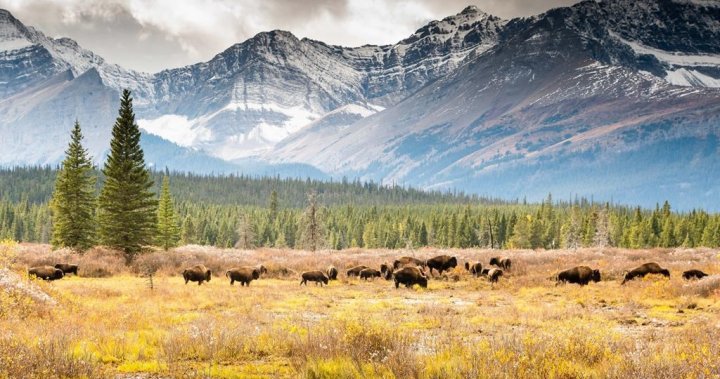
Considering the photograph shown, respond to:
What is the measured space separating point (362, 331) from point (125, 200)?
35.1 meters

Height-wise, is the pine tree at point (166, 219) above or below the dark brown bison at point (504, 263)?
above

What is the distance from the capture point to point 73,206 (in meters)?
47.6

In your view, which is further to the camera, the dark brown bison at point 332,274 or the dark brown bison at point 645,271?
the dark brown bison at point 332,274

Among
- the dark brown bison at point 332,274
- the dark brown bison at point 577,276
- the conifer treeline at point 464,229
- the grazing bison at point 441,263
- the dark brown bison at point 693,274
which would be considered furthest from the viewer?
the conifer treeline at point 464,229

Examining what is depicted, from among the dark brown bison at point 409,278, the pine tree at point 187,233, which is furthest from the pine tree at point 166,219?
the dark brown bison at point 409,278

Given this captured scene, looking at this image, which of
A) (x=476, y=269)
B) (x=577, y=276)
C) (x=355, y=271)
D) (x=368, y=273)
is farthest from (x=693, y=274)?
(x=355, y=271)

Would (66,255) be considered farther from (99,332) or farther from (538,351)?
(538,351)

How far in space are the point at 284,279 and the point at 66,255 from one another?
15800 mm

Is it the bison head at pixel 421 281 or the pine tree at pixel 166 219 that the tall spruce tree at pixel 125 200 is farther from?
the pine tree at pixel 166 219

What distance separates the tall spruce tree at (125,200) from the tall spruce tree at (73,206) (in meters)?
6.40

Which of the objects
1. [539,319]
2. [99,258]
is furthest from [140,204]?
[539,319]

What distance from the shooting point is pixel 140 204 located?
42.3m

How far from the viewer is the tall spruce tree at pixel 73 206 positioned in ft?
155

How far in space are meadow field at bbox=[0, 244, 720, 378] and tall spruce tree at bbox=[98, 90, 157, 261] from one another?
11.4 meters
